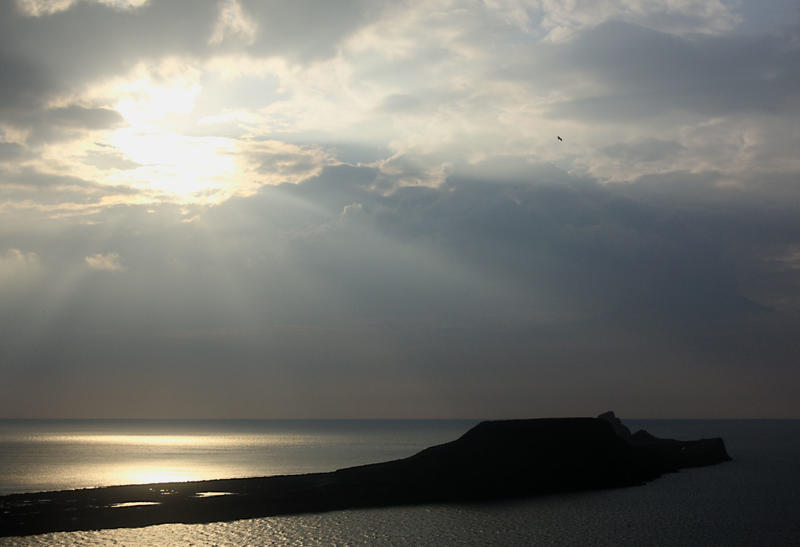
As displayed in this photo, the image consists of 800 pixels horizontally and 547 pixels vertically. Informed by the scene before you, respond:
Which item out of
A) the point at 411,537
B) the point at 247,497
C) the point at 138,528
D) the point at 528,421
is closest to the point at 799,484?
the point at 528,421

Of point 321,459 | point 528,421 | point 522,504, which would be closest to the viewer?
point 522,504

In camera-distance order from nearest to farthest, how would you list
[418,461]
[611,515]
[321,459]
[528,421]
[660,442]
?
[611,515], [418,461], [528,421], [660,442], [321,459]

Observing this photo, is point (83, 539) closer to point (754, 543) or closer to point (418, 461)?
point (418, 461)

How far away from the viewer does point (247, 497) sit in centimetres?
5644

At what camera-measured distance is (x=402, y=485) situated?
62.4 m

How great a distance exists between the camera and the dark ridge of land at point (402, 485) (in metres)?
50.2

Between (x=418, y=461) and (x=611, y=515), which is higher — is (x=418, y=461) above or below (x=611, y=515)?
above

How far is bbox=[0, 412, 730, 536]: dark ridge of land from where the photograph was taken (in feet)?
165

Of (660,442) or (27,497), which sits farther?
(660,442)

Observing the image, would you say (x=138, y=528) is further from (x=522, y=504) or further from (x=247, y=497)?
(x=522, y=504)

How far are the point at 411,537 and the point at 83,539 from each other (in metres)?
21.0

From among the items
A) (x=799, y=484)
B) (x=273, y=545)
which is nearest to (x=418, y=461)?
(x=273, y=545)

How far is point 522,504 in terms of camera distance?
59.1 meters

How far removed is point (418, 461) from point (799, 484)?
4629cm
